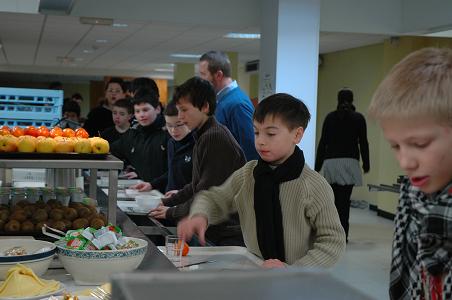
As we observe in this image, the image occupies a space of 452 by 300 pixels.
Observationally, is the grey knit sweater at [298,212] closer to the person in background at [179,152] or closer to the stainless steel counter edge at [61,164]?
the stainless steel counter edge at [61,164]

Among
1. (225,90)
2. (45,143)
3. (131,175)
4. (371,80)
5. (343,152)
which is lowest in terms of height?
(131,175)

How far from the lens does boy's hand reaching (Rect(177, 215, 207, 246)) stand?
5.93ft

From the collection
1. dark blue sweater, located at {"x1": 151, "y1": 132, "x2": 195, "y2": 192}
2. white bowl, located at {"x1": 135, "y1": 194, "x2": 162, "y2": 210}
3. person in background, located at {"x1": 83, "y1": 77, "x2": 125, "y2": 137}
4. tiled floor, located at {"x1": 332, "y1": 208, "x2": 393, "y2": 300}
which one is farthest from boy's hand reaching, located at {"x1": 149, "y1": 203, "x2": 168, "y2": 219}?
person in background, located at {"x1": 83, "y1": 77, "x2": 125, "y2": 137}

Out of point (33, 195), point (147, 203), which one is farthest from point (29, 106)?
point (33, 195)

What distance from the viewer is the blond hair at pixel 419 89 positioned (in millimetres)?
908

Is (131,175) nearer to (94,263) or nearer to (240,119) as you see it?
(240,119)

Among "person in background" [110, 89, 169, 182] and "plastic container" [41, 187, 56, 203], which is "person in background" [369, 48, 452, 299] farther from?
"person in background" [110, 89, 169, 182]

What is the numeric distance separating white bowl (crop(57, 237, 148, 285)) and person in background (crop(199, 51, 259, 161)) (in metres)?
2.16

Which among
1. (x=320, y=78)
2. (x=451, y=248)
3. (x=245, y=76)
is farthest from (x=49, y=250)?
Result: (x=245, y=76)

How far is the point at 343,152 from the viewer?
21.7 feet

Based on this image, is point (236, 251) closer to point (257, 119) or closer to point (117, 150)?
point (257, 119)

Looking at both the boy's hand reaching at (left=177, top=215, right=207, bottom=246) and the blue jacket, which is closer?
the boy's hand reaching at (left=177, top=215, right=207, bottom=246)

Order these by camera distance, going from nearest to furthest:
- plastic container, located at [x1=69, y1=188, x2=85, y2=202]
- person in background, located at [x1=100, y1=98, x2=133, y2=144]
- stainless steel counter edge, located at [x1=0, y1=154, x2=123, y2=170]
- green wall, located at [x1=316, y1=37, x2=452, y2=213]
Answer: stainless steel counter edge, located at [x1=0, y1=154, x2=123, y2=170]
plastic container, located at [x1=69, y1=188, x2=85, y2=202]
person in background, located at [x1=100, y1=98, x2=133, y2=144]
green wall, located at [x1=316, y1=37, x2=452, y2=213]

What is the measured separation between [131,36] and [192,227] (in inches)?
302
